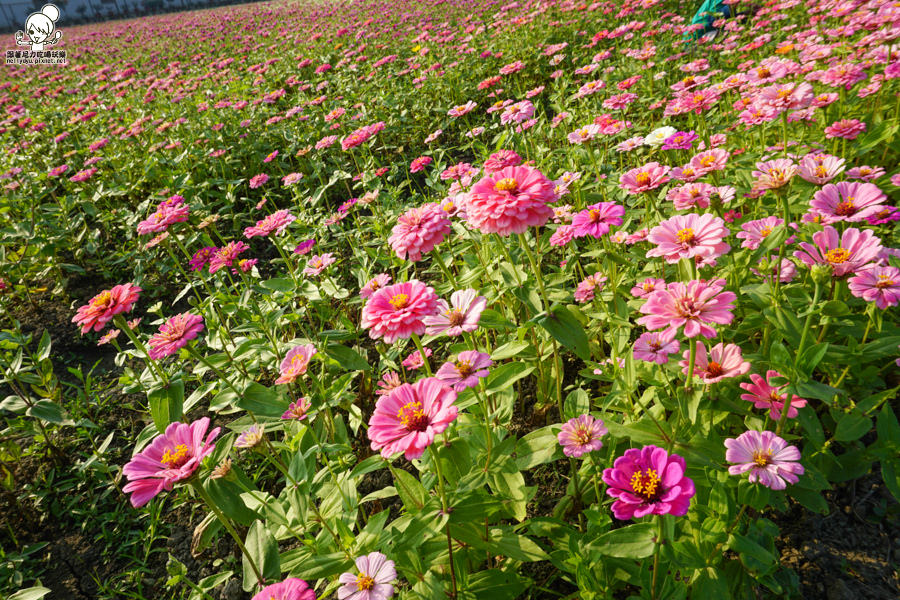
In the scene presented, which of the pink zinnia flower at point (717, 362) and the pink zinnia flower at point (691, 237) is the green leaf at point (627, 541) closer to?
the pink zinnia flower at point (717, 362)

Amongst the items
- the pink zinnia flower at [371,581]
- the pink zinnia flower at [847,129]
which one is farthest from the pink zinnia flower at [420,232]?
the pink zinnia flower at [847,129]

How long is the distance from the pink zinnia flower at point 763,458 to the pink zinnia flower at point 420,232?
1.01 metres

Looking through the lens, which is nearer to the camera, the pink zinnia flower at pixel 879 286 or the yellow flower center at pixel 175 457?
the yellow flower center at pixel 175 457

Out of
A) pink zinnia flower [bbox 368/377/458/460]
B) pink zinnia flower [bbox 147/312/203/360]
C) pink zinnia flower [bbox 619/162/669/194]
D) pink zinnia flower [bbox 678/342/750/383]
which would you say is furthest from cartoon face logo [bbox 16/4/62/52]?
pink zinnia flower [bbox 678/342/750/383]

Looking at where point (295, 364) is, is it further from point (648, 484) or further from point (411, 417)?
point (648, 484)

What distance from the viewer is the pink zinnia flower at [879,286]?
51.4 inches

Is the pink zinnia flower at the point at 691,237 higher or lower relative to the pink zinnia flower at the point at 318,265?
higher

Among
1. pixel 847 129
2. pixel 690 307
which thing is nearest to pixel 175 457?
pixel 690 307

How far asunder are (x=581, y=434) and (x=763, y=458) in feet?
1.51

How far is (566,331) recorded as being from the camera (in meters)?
1.58

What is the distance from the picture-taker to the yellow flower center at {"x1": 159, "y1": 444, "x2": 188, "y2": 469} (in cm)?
120

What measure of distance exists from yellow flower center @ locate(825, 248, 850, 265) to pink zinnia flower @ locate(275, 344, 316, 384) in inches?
60.2

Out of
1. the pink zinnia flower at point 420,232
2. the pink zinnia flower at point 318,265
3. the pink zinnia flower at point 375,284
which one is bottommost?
the pink zinnia flower at point 318,265

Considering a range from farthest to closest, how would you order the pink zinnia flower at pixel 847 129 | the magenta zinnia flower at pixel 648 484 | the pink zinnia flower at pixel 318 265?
the pink zinnia flower at pixel 318 265
the pink zinnia flower at pixel 847 129
the magenta zinnia flower at pixel 648 484
